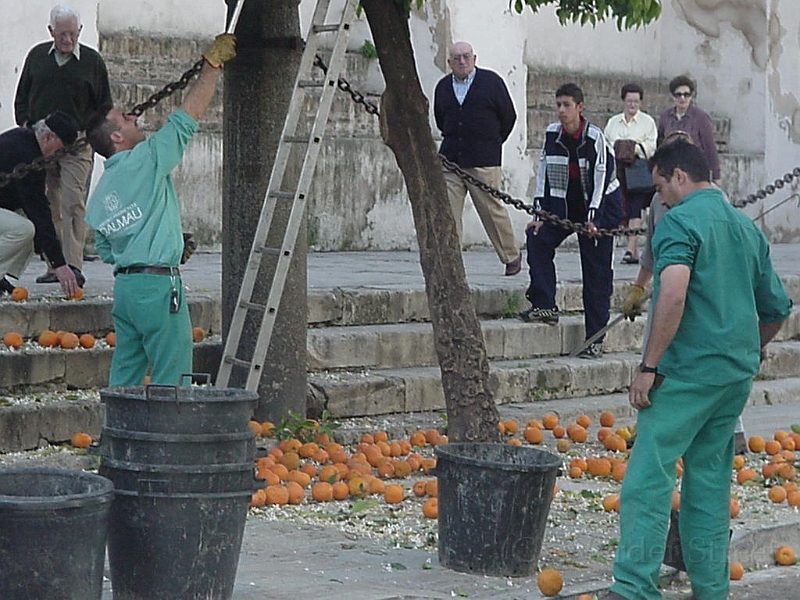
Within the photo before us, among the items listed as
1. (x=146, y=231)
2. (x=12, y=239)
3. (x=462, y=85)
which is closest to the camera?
(x=146, y=231)

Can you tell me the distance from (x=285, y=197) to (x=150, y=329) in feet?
4.27

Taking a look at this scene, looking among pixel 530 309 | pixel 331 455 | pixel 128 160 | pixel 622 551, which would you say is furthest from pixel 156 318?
pixel 530 309

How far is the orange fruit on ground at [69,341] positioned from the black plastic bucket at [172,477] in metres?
3.42

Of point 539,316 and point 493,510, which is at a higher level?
point 539,316

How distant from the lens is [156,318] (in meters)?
7.11

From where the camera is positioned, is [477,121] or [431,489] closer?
[431,489]

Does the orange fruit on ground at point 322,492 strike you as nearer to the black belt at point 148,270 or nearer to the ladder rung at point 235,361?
the ladder rung at point 235,361

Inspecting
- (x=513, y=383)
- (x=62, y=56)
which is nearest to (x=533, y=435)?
(x=513, y=383)

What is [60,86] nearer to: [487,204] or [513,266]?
[487,204]

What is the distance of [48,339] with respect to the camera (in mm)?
8578

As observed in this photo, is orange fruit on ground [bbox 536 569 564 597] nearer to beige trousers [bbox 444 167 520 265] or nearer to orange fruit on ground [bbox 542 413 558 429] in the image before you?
orange fruit on ground [bbox 542 413 558 429]

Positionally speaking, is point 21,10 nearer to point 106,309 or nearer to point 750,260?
point 106,309

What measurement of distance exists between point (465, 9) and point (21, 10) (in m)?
4.93

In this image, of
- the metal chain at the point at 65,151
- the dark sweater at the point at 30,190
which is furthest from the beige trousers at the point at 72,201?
the metal chain at the point at 65,151
